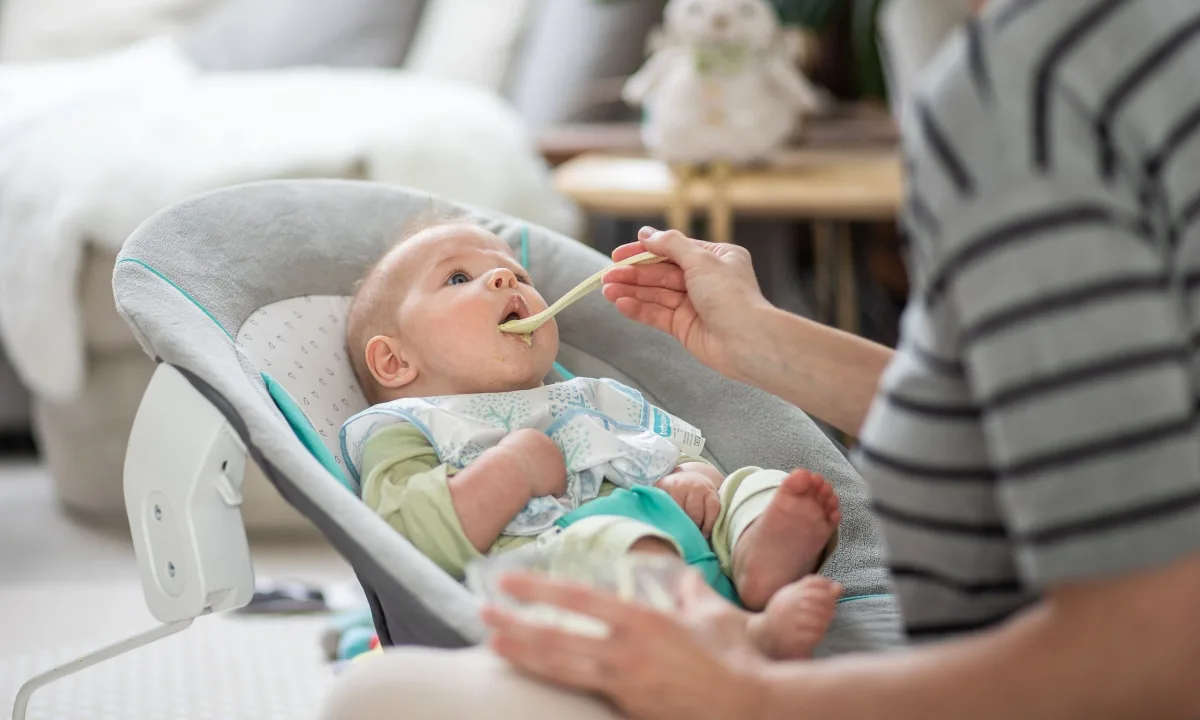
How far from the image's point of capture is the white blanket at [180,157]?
2014mm

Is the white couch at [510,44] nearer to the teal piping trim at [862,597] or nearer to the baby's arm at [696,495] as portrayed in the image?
the baby's arm at [696,495]

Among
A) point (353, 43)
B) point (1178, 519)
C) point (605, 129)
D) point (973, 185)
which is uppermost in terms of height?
point (973, 185)

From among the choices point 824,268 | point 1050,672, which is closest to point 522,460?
point 1050,672

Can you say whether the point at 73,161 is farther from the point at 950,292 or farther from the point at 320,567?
the point at 950,292

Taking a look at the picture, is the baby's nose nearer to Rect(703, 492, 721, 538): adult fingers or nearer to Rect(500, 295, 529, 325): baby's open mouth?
Rect(500, 295, 529, 325): baby's open mouth

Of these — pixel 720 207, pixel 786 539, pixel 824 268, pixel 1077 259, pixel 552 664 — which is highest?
pixel 1077 259

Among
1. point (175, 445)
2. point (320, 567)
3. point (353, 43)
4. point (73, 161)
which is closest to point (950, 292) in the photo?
point (175, 445)

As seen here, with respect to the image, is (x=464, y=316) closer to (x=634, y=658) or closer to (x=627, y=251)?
(x=627, y=251)

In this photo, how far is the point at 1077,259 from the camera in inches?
22.1

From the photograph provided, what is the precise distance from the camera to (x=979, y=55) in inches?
23.6

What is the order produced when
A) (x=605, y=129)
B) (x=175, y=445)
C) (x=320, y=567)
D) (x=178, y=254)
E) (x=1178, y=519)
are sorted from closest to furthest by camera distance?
(x=1178, y=519), (x=175, y=445), (x=178, y=254), (x=320, y=567), (x=605, y=129)

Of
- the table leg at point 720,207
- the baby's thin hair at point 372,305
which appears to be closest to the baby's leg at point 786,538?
the baby's thin hair at point 372,305

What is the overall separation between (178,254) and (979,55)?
0.73 m

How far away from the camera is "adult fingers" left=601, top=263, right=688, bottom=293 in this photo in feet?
3.56
